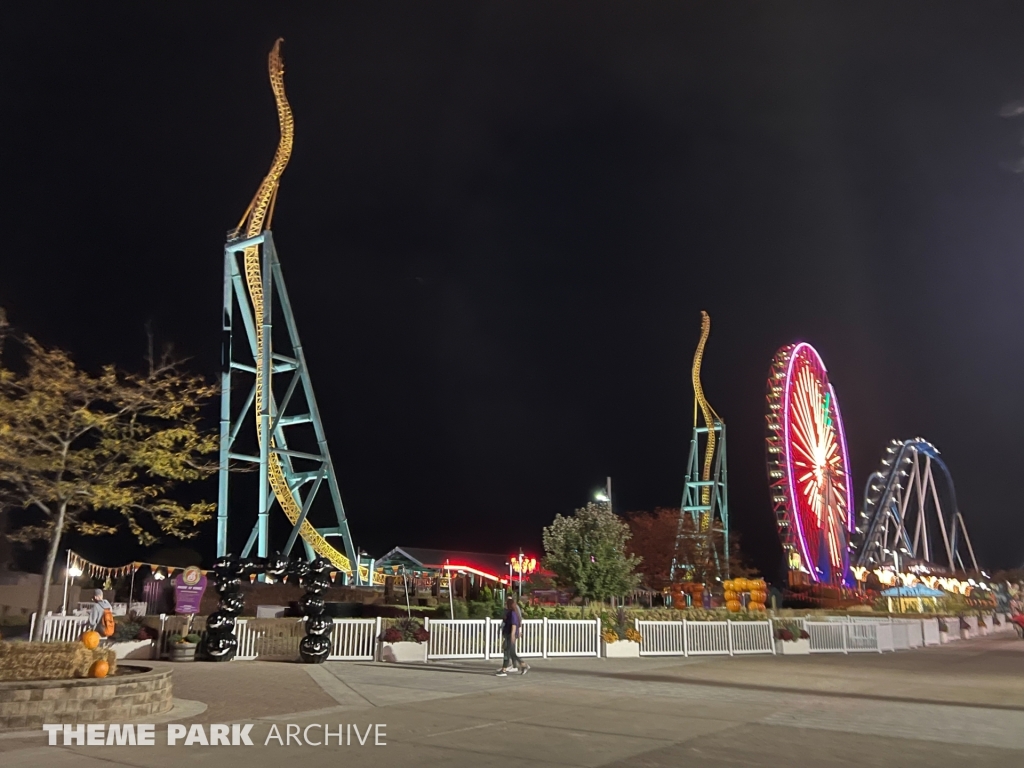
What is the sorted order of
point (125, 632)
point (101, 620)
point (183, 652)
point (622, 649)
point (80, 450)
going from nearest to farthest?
point (80, 450)
point (101, 620)
point (183, 652)
point (125, 632)
point (622, 649)

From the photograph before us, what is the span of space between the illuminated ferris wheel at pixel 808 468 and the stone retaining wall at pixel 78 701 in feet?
122

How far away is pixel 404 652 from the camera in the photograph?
639 inches

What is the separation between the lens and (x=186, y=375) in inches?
558

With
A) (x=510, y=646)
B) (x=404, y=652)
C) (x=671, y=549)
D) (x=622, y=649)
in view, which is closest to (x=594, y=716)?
(x=510, y=646)

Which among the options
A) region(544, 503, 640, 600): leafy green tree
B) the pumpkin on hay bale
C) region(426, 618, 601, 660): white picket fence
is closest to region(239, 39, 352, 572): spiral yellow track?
region(544, 503, 640, 600): leafy green tree

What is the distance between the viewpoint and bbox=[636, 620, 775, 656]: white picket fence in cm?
1953

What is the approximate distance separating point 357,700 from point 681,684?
5396 millimetres

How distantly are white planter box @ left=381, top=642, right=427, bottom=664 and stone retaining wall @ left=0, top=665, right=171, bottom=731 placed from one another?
7.54m

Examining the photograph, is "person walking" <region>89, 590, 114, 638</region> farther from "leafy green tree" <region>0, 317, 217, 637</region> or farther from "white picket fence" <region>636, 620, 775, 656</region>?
"white picket fence" <region>636, 620, 775, 656</region>

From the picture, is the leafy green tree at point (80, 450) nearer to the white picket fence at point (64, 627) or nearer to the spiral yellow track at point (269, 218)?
the white picket fence at point (64, 627)

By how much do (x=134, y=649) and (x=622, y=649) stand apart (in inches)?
399

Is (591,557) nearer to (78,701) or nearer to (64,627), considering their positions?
(64,627)

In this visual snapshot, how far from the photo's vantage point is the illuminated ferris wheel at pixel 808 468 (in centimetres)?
4228

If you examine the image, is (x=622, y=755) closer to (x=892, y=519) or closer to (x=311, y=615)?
(x=311, y=615)
